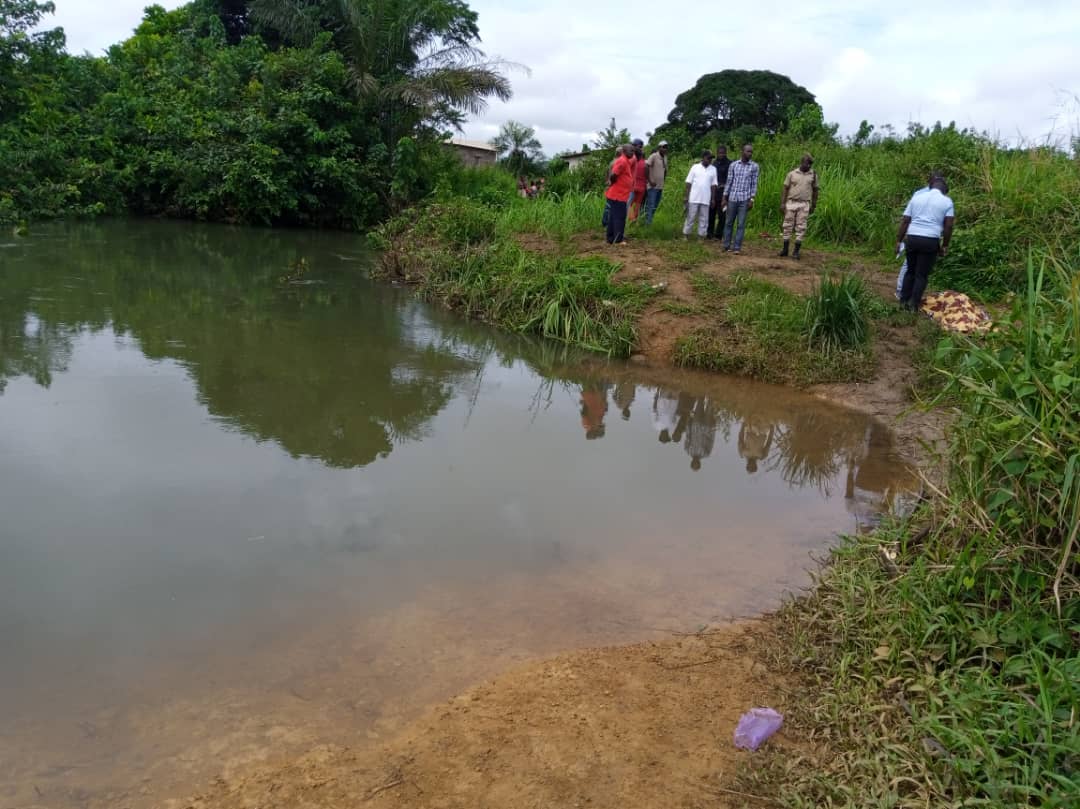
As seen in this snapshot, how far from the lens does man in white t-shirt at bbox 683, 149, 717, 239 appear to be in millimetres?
11094

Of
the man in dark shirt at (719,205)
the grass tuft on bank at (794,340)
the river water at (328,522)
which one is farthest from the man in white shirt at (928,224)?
the man in dark shirt at (719,205)

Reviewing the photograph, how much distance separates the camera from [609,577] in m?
3.95

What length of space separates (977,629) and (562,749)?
156cm

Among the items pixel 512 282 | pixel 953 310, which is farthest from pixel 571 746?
pixel 512 282

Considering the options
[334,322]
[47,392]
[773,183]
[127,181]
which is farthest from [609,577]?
[127,181]

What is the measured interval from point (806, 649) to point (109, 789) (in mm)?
2594

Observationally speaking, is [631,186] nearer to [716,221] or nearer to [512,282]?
[716,221]

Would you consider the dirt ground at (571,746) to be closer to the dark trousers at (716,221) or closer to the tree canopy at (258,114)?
the dark trousers at (716,221)

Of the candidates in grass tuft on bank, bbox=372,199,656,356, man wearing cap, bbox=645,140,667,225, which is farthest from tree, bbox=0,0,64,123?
man wearing cap, bbox=645,140,667,225

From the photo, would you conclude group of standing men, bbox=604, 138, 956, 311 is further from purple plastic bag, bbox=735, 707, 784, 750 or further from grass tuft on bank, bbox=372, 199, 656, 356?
purple plastic bag, bbox=735, 707, 784, 750

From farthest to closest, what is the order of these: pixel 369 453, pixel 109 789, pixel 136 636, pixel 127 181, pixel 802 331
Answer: pixel 127 181
pixel 802 331
pixel 369 453
pixel 136 636
pixel 109 789

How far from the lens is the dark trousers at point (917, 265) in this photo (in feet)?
26.3

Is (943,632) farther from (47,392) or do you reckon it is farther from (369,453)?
(47,392)

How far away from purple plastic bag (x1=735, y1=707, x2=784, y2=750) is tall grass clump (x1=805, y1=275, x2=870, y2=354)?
18.4 feet
